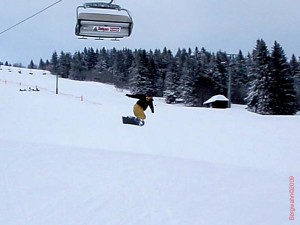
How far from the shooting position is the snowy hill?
36.5 feet

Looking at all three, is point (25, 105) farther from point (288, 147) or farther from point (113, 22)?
point (113, 22)

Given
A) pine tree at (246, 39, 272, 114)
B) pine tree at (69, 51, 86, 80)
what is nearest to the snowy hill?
pine tree at (246, 39, 272, 114)

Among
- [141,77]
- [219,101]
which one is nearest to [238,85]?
[141,77]

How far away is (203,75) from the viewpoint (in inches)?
2133

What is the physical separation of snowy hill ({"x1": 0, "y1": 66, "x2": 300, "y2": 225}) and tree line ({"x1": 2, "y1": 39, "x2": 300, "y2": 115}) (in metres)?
8.83

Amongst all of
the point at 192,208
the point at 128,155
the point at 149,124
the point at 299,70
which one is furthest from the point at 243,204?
the point at 299,70

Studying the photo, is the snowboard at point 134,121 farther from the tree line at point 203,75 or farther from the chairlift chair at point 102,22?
the tree line at point 203,75

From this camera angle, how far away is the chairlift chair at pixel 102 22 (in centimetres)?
500

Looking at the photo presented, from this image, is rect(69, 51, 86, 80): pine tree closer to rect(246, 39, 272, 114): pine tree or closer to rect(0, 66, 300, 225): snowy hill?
rect(246, 39, 272, 114): pine tree

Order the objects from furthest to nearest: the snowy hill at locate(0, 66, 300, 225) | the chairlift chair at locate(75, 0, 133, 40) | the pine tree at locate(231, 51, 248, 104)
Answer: the pine tree at locate(231, 51, 248, 104) < the snowy hill at locate(0, 66, 300, 225) < the chairlift chair at locate(75, 0, 133, 40)

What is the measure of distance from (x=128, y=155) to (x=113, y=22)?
13647 mm

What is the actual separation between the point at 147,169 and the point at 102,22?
1137 centimetres

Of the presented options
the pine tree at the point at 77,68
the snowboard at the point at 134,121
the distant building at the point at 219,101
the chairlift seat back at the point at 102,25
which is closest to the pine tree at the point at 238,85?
the distant building at the point at 219,101

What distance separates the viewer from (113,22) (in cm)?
509
